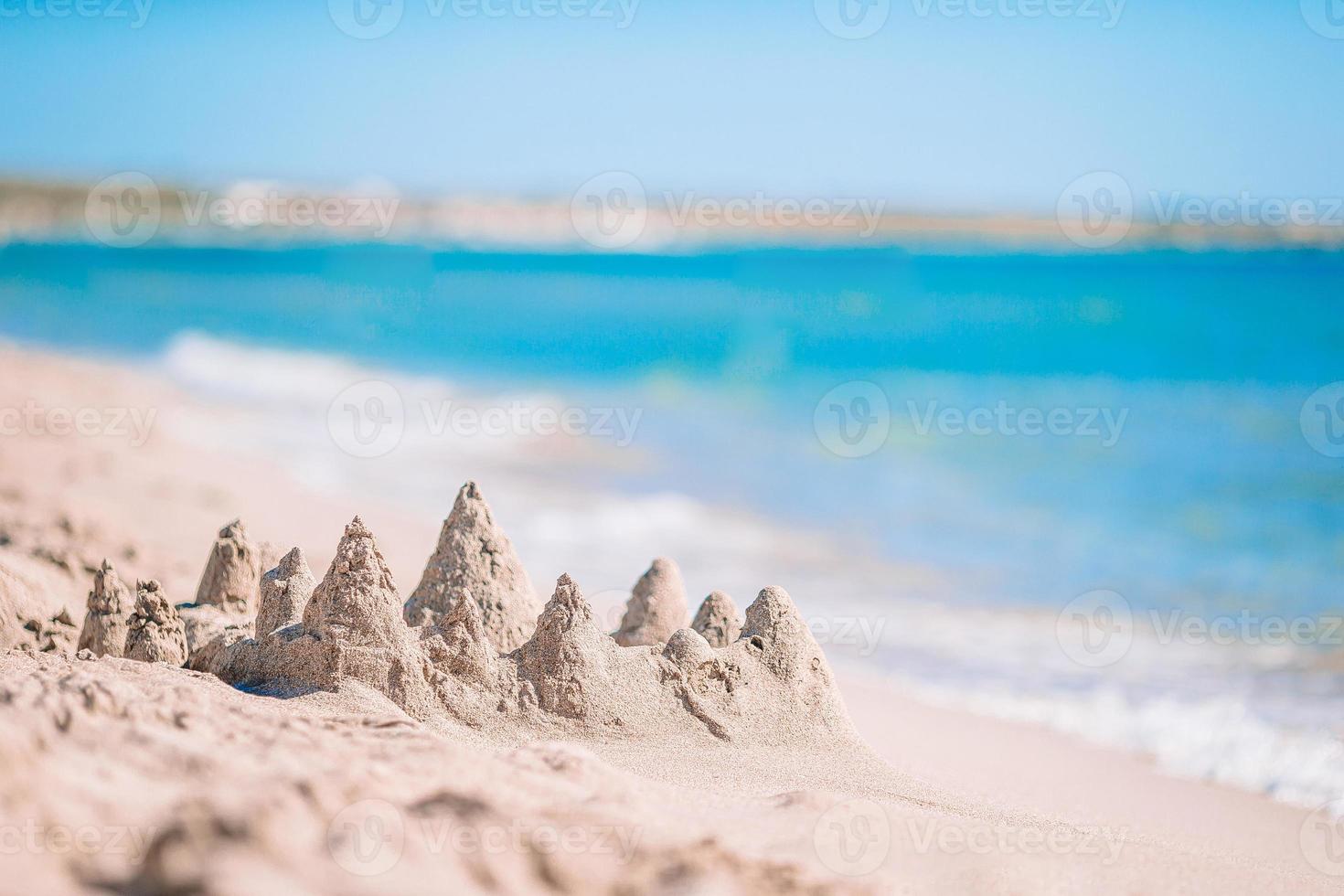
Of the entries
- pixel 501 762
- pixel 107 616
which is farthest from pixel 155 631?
pixel 501 762

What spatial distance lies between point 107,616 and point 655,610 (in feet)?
5.88

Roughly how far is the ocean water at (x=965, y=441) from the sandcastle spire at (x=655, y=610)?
93.3 inches

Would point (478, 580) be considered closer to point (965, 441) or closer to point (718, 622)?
point (718, 622)

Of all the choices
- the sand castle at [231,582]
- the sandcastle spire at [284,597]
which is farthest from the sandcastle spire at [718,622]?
the sand castle at [231,582]

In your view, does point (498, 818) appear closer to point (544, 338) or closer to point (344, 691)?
point (344, 691)

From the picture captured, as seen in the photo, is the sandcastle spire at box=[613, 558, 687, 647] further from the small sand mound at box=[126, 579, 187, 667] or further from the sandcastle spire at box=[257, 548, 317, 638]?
the small sand mound at box=[126, 579, 187, 667]

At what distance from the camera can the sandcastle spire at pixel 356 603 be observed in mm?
3406

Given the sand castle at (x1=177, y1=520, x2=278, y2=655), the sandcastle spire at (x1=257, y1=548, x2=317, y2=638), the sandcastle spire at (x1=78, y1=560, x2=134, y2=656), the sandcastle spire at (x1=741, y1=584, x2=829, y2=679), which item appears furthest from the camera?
the sand castle at (x1=177, y1=520, x2=278, y2=655)

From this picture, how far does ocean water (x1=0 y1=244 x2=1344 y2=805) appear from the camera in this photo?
22.2 ft

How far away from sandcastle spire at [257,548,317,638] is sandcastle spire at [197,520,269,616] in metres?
0.60

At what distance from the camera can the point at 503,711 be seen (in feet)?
11.3

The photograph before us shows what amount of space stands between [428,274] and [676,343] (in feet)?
111

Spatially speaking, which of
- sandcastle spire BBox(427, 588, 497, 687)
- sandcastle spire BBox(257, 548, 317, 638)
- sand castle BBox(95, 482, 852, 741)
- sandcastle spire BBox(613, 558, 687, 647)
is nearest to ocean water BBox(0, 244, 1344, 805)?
sandcastle spire BBox(613, 558, 687, 647)

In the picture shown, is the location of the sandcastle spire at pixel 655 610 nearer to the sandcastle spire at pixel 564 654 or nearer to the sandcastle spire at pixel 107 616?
the sandcastle spire at pixel 564 654
